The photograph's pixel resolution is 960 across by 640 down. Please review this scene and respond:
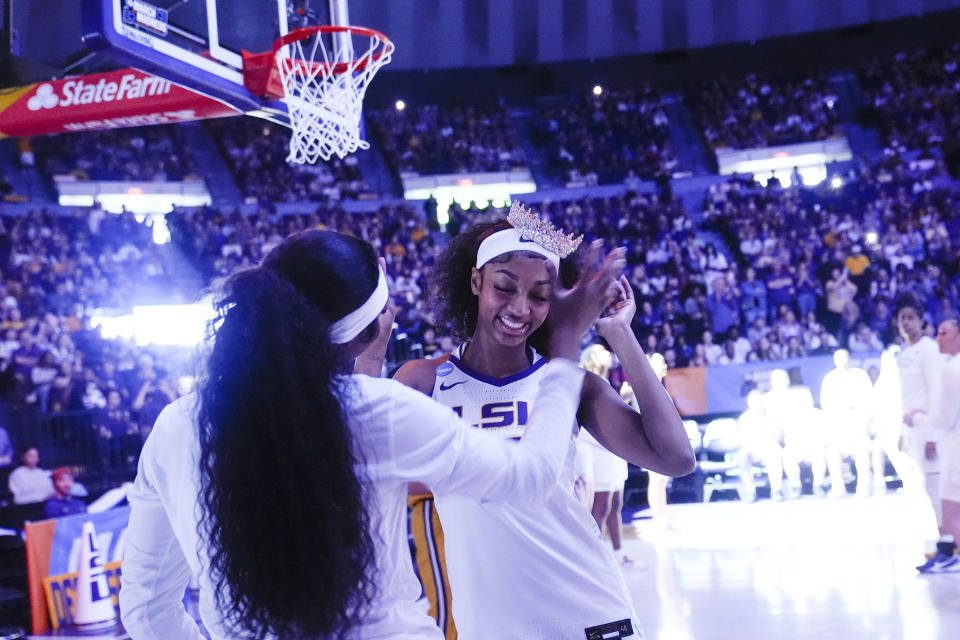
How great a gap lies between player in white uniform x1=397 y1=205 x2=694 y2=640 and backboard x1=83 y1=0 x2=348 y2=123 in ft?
10.2

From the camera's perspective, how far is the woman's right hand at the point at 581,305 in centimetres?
200

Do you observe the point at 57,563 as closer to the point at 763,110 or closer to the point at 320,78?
the point at 320,78

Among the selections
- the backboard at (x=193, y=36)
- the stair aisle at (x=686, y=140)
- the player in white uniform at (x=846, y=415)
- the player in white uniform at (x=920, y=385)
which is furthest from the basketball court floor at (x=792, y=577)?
the stair aisle at (x=686, y=140)

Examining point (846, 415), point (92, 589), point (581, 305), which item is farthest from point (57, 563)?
point (846, 415)

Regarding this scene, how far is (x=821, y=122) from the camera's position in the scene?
22.3 m

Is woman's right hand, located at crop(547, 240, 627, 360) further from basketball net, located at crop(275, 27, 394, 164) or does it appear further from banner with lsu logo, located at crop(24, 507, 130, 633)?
banner with lsu logo, located at crop(24, 507, 130, 633)

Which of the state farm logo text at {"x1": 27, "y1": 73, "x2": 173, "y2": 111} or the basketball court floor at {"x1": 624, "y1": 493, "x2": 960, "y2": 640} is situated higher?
the state farm logo text at {"x1": 27, "y1": 73, "x2": 173, "y2": 111}

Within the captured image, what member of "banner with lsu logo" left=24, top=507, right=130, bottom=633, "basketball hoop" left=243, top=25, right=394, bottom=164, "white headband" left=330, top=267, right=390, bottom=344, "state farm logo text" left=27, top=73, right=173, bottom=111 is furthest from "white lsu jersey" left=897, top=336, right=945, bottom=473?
"banner with lsu logo" left=24, top=507, right=130, bottom=633

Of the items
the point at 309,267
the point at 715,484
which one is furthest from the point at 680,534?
the point at 309,267

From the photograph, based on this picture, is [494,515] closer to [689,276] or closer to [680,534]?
[680,534]

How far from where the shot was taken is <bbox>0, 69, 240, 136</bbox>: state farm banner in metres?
6.39

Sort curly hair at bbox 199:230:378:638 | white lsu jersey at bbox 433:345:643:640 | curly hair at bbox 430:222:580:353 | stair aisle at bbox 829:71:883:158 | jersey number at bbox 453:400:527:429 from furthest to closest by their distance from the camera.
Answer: stair aisle at bbox 829:71:883:158, curly hair at bbox 430:222:580:353, jersey number at bbox 453:400:527:429, white lsu jersey at bbox 433:345:643:640, curly hair at bbox 199:230:378:638

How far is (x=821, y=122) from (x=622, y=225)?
6998 mm

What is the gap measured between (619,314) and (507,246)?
40cm
